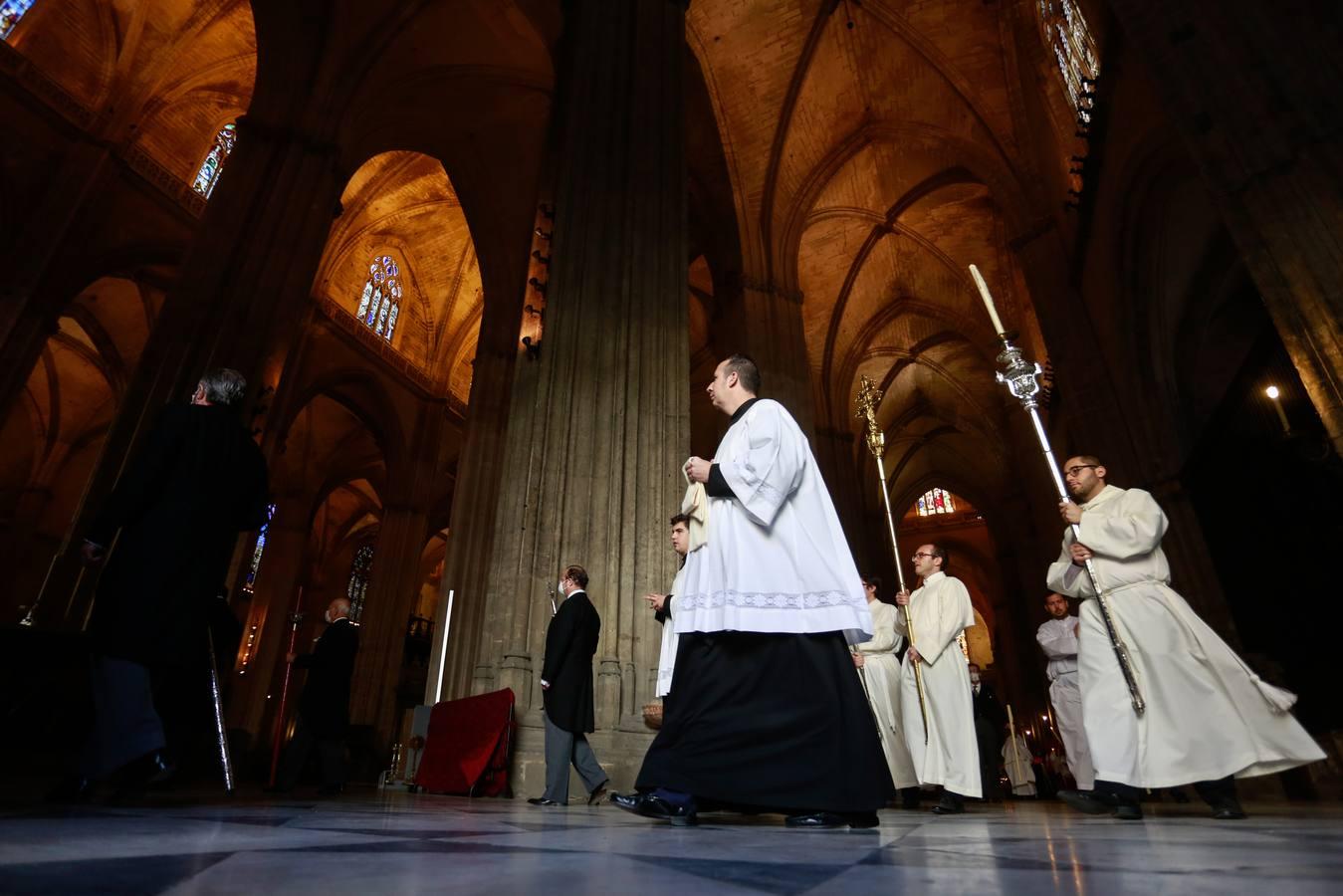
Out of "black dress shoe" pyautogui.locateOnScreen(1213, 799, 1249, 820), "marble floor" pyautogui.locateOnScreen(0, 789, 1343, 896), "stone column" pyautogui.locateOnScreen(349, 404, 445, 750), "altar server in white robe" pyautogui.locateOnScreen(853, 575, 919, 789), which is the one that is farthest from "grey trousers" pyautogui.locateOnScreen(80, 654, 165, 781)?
"stone column" pyautogui.locateOnScreen(349, 404, 445, 750)

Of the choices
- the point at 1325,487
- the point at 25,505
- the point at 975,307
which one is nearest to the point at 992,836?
the point at 1325,487

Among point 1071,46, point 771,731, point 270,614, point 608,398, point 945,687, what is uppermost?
point 1071,46

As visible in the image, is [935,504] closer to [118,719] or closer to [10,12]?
[10,12]

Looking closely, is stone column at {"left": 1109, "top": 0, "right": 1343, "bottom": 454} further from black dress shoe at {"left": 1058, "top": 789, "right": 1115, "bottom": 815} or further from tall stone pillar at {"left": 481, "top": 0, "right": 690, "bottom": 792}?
tall stone pillar at {"left": 481, "top": 0, "right": 690, "bottom": 792}

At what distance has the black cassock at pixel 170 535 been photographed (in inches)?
106

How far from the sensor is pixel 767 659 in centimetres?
257

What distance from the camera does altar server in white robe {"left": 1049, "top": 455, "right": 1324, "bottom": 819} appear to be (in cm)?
323

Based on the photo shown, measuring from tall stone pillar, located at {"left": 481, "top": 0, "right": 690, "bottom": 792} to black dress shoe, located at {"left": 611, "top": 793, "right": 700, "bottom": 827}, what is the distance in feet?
9.54

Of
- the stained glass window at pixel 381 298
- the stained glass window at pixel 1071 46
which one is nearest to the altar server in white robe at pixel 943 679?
the stained glass window at pixel 1071 46

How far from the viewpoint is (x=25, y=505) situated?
19.9 metres

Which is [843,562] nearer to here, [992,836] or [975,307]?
[992,836]

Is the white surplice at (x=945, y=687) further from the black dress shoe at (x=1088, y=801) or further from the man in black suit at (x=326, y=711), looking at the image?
the man in black suit at (x=326, y=711)

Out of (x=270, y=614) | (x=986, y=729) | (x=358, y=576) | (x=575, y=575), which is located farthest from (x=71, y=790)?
(x=358, y=576)

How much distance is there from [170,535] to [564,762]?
2.68 meters
